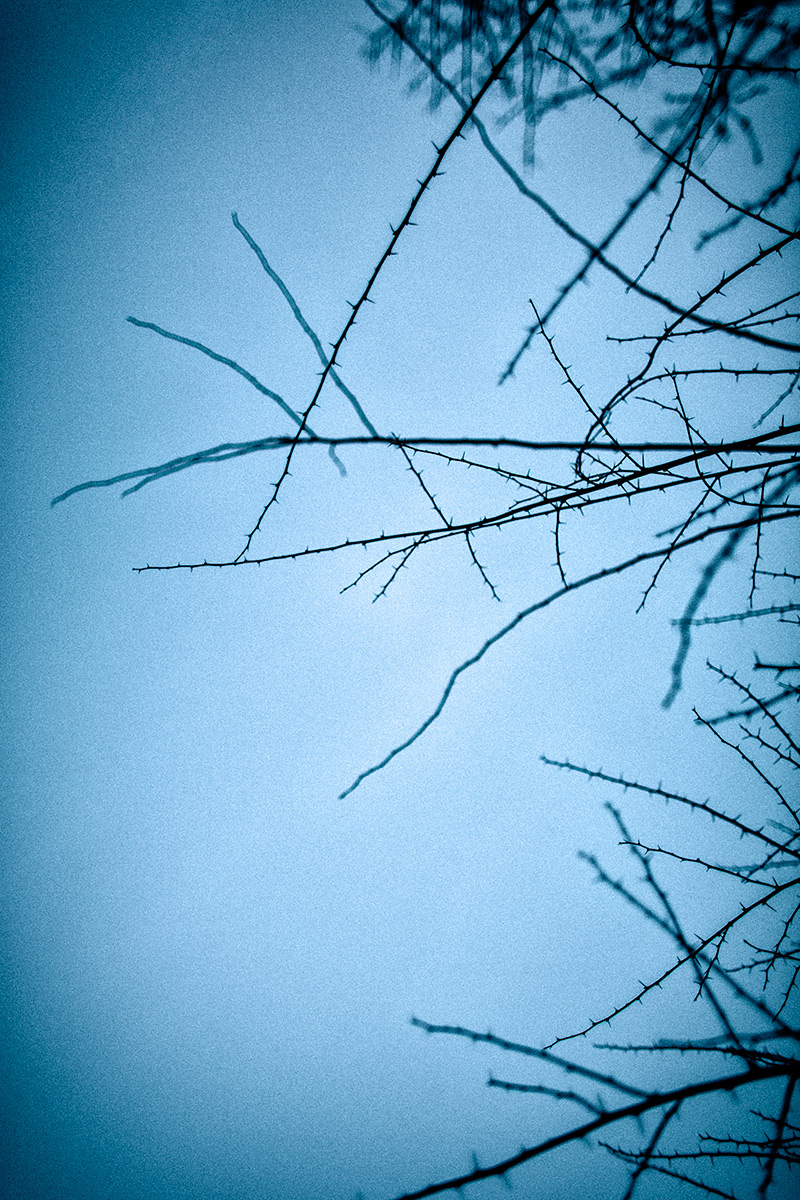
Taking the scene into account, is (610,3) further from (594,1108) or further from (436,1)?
(594,1108)

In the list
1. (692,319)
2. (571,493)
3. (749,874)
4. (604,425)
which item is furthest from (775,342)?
(749,874)

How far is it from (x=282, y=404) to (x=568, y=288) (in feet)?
1.80

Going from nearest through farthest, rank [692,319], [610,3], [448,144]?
[448,144] < [692,319] < [610,3]

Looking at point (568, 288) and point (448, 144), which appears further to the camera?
point (568, 288)

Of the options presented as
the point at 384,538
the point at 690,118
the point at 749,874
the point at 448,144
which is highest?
the point at 690,118

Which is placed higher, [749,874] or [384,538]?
[384,538]

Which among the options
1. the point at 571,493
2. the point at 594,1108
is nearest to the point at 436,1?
the point at 571,493

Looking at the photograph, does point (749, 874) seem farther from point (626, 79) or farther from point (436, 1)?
point (436, 1)

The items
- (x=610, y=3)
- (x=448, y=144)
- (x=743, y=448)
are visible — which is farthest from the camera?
(x=610, y=3)

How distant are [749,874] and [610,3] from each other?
5.97 ft

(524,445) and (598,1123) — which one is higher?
(524,445)

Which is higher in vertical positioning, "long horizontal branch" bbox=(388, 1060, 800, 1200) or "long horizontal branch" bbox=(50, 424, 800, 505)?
"long horizontal branch" bbox=(50, 424, 800, 505)

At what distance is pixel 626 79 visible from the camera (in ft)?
3.72

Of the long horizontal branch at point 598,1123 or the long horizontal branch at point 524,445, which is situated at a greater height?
the long horizontal branch at point 524,445
